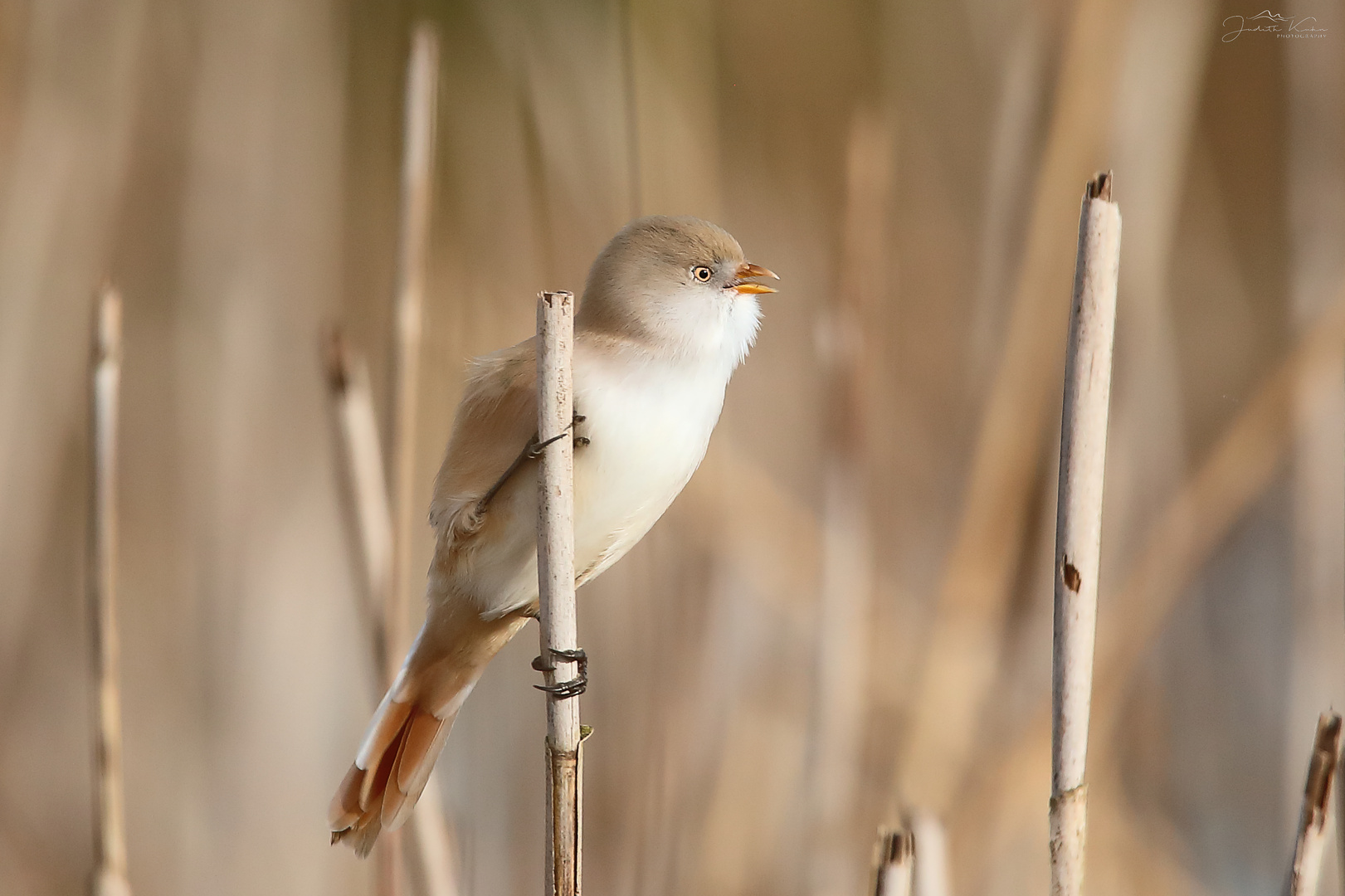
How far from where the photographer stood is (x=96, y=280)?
81.1 inches

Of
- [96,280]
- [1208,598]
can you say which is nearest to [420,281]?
[96,280]

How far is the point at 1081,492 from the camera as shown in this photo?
826 millimetres

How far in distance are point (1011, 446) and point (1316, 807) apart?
33.4 inches

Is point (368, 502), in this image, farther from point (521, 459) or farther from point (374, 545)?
point (521, 459)

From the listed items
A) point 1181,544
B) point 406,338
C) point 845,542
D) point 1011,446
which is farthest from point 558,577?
point 1181,544

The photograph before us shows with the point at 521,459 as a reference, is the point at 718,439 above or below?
above

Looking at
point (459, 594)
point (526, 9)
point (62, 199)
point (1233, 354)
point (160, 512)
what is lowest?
point (459, 594)

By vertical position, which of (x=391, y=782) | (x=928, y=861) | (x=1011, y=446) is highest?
(x=1011, y=446)

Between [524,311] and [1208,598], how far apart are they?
150 centimetres

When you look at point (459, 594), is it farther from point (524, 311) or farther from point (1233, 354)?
point (1233, 354)

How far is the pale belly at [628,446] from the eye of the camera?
41.8 inches

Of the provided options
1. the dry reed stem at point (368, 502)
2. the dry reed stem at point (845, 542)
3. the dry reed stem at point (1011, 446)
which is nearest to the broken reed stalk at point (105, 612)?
→ the dry reed stem at point (368, 502)
